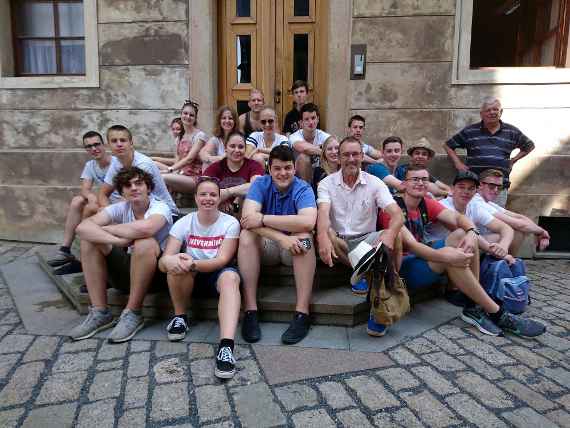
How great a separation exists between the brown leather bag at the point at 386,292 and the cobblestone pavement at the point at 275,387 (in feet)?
0.82

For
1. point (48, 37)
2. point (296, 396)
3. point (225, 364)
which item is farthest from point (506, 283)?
point (48, 37)

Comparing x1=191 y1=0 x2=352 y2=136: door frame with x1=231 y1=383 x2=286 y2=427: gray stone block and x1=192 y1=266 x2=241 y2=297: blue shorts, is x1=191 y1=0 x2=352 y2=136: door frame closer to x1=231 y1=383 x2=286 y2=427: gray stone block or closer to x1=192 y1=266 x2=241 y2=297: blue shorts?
x1=192 y1=266 x2=241 y2=297: blue shorts

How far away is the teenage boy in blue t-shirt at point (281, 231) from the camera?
303cm

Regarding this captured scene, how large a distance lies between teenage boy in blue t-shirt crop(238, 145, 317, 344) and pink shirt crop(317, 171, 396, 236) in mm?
258

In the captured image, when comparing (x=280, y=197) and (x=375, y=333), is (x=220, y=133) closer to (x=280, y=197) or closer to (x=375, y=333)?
(x=280, y=197)

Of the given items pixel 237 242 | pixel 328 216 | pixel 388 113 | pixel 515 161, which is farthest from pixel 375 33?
pixel 237 242

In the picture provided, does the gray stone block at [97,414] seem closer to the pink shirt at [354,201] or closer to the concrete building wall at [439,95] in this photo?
the pink shirt at [354,201]

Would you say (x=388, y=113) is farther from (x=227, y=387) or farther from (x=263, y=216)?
(x=227, y=387)

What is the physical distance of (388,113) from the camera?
220 inches

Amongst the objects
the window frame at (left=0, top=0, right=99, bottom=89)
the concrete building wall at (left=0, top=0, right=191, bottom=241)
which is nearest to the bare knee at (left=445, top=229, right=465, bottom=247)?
the concrete building wall at (left=0, top=0, right=191, bottom=241)

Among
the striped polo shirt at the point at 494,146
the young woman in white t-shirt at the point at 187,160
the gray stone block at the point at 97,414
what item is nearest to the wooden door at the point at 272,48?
the young woman in white t-shirt at the point at 187,160

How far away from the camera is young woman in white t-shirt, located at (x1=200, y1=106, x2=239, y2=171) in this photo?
15.6 ft

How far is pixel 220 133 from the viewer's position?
486cm

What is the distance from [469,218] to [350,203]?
1160 mm
